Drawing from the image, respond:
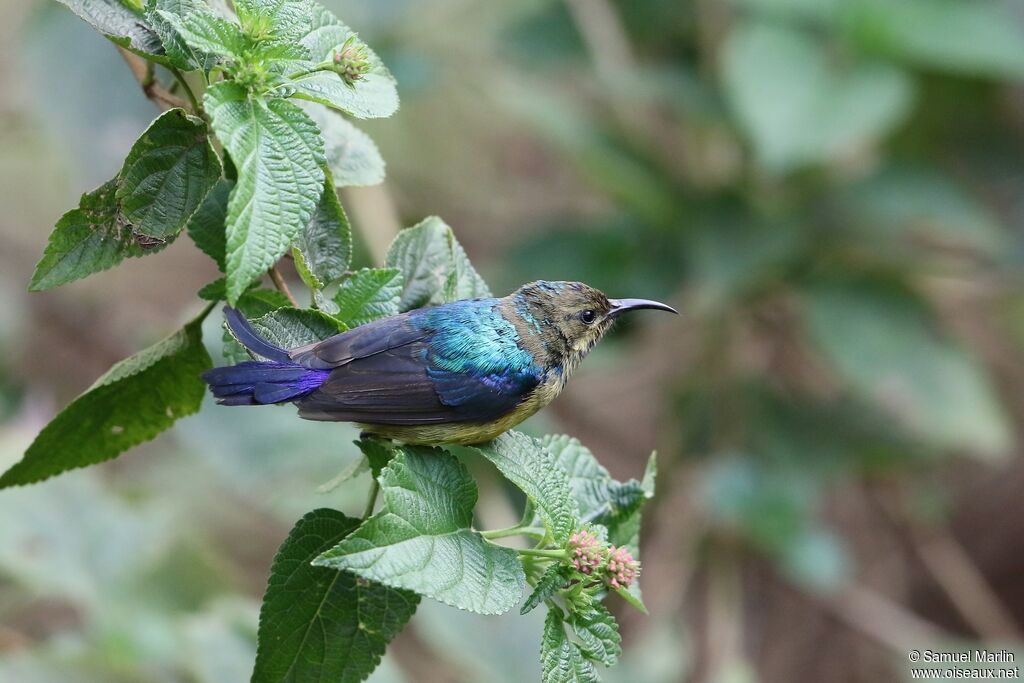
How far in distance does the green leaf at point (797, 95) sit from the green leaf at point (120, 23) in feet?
11.3

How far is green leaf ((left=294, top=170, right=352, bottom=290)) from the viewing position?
5.95 feet

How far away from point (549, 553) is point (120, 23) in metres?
1.08

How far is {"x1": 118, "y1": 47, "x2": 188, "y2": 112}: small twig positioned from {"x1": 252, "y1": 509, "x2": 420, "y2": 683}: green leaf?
2.57 ft

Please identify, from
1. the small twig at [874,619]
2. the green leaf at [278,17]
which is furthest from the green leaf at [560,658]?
the small twig at [874,619]

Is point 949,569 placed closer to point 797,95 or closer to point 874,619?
point 874,619

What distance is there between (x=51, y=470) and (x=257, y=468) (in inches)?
88.7

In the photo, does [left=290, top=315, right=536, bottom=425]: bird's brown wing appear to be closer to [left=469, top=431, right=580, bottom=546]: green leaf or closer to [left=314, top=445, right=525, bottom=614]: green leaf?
[left=469, top=431, right=580, bottom=546]: green leaf

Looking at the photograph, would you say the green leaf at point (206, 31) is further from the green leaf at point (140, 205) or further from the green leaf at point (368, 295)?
the green leaf at point (368, 295)

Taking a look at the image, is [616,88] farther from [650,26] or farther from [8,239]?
[8,239]

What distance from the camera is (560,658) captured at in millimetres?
1633

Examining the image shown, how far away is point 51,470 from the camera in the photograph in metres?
1.86

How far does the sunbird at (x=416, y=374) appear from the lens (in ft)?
6.28

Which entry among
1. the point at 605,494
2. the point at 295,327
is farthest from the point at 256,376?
the point at 605,494

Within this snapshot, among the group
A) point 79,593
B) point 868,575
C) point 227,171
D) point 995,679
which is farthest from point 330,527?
point 868,575
